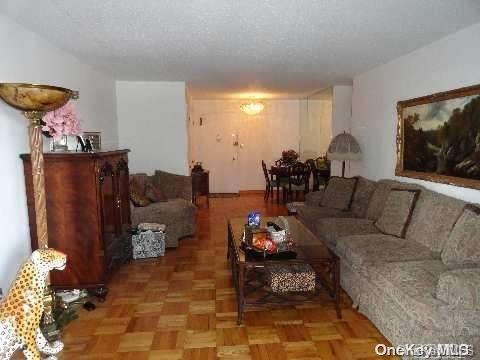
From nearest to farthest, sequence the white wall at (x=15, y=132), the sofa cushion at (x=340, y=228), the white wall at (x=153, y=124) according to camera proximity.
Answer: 1. the white wall at (x=15, y=132)
2. the sofa cushion at (x=340, y=228)
3. the white wall at (x=153, y=124)

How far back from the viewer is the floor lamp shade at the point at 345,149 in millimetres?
4680

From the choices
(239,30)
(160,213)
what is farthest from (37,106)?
(160,213)

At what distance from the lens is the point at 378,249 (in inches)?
109

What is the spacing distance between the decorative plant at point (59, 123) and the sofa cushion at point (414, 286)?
2.58 m

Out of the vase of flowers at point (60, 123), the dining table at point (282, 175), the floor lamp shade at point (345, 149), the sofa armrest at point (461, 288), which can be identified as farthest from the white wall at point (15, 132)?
the dining table at point (282, 175)

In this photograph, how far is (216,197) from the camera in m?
8.02

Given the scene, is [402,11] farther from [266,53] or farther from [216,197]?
[216,197]

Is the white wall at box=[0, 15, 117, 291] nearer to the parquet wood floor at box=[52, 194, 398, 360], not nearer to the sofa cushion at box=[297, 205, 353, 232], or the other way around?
the parquet wood floor at box=[52, 194, 398, 360]

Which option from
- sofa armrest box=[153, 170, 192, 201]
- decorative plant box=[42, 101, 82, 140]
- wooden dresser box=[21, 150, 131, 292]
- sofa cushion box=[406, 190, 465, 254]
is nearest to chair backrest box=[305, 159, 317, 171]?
sofa armrest box=[153, 170, 192, 201]

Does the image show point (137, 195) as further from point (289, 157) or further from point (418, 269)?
point (289, 157)

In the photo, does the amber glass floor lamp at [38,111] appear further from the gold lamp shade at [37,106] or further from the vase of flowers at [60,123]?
the vase of flowers at [60,123]

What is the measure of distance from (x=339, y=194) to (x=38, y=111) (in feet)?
11.2

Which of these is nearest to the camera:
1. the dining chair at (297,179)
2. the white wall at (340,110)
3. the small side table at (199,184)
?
the white wall at (340,110)

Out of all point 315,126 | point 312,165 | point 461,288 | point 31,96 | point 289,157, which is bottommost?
point 461,288
